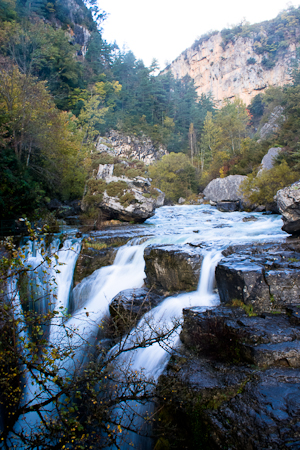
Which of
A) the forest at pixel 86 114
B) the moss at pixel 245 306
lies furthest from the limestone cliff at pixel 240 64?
the moss at pixel 245 306

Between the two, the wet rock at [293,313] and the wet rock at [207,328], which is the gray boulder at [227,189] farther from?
the wet rock at [207,328]

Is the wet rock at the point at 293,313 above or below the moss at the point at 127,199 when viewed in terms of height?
below

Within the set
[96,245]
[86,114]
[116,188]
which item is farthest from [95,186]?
[86,114]

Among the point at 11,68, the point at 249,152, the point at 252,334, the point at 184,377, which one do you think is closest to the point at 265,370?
the point at 252,334

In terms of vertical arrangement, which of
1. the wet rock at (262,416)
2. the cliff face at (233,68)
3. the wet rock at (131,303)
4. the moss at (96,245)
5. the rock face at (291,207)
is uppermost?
the cliff face at (233,68)

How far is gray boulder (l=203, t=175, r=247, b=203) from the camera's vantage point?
28.0m

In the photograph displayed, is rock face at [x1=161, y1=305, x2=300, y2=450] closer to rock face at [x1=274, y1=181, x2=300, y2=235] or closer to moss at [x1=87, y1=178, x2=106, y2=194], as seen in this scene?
rock face at [x1=274, y1=181, x2=300, y2=235]

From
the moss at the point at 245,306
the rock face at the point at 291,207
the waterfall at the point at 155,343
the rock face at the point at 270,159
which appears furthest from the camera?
the rock face at the point at 270,159

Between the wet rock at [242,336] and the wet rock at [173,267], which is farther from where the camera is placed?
the wet rock at [173,267]

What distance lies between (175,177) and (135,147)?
1489 centimetres

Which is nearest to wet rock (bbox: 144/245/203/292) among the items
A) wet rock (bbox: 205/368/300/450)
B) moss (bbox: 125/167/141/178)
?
wet rock (bbox: 205/368/300/450)

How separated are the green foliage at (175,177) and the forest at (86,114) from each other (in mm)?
172

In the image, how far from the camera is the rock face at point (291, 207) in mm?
10789

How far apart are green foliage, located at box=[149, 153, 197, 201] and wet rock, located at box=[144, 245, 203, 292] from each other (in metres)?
33.4
